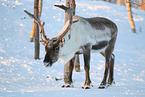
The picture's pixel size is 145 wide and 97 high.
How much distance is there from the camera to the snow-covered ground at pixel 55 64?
6.62 metres

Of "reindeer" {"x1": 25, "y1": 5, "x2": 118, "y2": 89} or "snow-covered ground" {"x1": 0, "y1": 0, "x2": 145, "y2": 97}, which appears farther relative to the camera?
"snow-covered ground" {"x1": 0, "y1": 0, "x2": 145, "y2": 97}

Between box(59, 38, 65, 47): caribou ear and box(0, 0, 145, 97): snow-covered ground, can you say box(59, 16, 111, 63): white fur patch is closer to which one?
box(59, 38, 65, 47): caribou ear

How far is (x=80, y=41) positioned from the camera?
6809 millimetres

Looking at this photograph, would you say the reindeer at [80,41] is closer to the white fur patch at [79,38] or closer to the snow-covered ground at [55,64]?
the white fur patch at [79,38]

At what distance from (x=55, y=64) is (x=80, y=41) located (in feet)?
13.1

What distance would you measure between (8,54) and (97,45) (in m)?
5.08

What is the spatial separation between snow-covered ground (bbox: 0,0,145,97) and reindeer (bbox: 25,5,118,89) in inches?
32.3

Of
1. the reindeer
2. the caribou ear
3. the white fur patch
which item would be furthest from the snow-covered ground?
the caribou ear

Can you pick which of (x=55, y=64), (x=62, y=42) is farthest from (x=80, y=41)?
(x=55, y=64)

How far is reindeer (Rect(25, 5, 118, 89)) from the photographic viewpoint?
633 cm

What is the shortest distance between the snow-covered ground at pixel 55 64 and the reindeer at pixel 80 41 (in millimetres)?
821

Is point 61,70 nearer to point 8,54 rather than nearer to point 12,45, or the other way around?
point 8,54

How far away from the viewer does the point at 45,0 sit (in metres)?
19.0

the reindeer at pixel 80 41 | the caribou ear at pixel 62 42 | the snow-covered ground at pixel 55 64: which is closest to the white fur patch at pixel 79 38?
the reindeer at pixel 80 41
